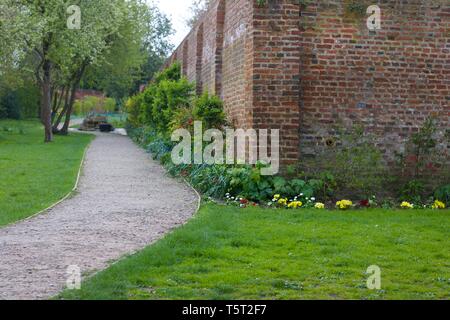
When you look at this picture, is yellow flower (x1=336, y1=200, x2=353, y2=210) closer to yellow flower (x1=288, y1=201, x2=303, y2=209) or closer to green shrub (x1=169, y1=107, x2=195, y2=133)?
yellow flower (x1=288, y1=201, x2=303, y2=209)

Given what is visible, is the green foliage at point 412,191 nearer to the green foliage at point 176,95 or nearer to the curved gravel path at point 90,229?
the curved gravel path at point 90,229

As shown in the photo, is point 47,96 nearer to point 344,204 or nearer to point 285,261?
point 344,204

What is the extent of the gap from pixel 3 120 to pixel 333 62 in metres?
46.2

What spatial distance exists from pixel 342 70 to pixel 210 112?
3.23m

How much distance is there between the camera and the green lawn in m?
6.09

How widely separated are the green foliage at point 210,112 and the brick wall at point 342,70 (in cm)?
Result: 188

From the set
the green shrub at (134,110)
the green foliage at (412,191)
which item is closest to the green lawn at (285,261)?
the green foliage at (412,191)

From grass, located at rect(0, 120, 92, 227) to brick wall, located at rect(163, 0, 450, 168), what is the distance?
12.7 feet

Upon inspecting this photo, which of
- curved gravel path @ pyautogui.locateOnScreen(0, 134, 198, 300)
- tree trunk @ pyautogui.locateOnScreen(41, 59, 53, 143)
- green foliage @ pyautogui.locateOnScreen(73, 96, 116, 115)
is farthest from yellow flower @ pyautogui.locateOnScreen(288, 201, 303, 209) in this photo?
green foliage @ pyautogui.locateOnScreen(73, 96, 116, 115)

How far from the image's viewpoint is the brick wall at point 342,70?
1192 centimetres

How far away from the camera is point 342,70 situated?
12.2m

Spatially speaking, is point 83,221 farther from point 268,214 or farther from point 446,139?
point 446,139

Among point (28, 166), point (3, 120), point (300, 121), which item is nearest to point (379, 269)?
point (300, 121)

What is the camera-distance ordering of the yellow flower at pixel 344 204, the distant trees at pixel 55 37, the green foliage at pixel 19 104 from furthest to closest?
the green foliage at pixel 19 104 < the distant trees at pixel 55 37 < the yellow flower at pixel 344 204
